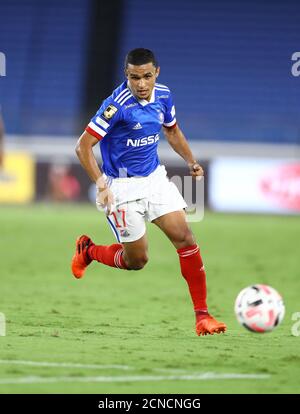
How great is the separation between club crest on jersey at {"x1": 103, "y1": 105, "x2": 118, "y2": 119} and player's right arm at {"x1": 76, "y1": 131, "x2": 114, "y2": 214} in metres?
0.20

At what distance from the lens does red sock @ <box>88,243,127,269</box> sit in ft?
26.0

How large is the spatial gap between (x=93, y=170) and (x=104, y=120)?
0.40m

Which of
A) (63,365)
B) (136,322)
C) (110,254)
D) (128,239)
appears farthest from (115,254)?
(63,365)

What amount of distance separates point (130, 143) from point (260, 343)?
191 centimetres

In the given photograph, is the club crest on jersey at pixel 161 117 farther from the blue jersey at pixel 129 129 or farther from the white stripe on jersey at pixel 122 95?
the white stripe on jersey at pixel 122 95

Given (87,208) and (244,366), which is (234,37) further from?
(244,366)

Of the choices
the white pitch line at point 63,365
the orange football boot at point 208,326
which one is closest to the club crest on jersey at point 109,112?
the orange football boot at point 208,326

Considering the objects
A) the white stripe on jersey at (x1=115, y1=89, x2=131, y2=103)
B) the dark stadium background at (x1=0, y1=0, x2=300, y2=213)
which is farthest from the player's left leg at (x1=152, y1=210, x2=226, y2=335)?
the dark stadium background at (x1=0, y1=0, x2=300, y2=213)

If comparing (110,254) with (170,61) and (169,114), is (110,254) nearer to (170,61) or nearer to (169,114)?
(169,114)

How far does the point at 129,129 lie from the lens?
287 inches

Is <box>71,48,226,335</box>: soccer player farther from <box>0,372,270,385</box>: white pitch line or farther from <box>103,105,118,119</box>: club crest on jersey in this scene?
<box>0,372,270,385</box>: white pitch line
